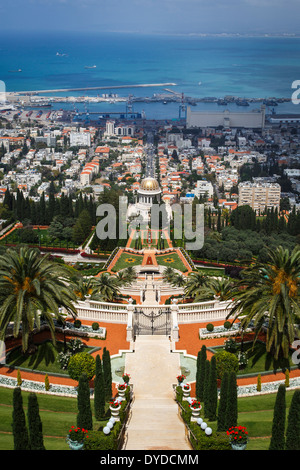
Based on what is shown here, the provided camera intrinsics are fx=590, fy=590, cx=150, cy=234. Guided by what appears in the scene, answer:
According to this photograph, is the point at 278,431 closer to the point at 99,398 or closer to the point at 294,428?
the point at 294,428

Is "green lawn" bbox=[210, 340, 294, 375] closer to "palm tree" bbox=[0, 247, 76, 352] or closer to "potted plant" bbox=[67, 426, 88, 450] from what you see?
"palm tree" bbox=[0, 247, 76, 352]

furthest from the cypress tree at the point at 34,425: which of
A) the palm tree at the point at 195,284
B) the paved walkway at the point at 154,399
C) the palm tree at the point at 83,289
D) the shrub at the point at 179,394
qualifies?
the palm tree at the point at 195,284

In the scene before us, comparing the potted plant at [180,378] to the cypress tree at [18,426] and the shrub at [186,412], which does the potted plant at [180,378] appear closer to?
the shrub at [186,412]

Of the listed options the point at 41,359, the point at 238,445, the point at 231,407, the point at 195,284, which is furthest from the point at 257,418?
the point at 195,284

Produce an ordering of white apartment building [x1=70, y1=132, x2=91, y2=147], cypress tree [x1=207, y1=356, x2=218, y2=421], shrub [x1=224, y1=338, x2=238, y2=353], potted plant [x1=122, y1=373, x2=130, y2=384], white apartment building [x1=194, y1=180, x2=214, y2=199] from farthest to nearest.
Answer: white apartment building [x1=70, y1=132, x2=91, y2=147] < white apartment building [x1=194, y1=180, x2=214, y2=199] < shrub [x1=224, y1=338, x2=238, y2=353] < potted plant [x1=122, y1=373, x2=130, y2=384] < cypress tree [x1=207, y1=356, x2=218, y2=421]

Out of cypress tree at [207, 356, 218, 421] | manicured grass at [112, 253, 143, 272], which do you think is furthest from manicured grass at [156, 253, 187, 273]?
cypress tree at [207, 356, 218, 421]

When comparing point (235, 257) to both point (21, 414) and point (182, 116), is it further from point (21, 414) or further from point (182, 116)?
point (182, 116)

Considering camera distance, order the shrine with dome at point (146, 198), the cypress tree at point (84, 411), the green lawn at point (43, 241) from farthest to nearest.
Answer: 1. the shrine with dome at point (146, 198)
2. the green lawn at point (43, 241)
3. the cypress tree at point (84, 411)
